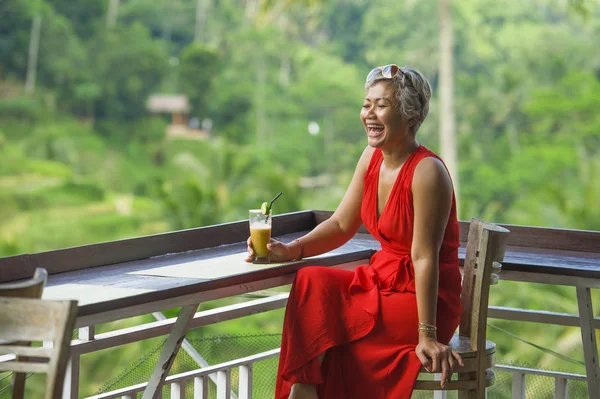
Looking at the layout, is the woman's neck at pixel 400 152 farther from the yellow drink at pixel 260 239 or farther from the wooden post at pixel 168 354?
the wooden post at pixel 168 354

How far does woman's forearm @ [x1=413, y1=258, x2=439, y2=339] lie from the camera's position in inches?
89.6

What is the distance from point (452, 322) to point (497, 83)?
18.4 meters

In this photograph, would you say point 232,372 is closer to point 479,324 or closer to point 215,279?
point 215,279

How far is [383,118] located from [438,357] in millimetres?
652

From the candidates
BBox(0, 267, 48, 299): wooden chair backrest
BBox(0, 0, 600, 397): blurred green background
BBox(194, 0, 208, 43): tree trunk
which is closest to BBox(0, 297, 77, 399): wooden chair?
BBox(0, 267, 48, 299): wooden chair backrest

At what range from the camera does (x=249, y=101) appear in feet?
73.1

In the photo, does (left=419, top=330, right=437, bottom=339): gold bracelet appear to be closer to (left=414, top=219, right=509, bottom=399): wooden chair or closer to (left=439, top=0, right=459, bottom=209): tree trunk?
(left=414, top=219, right=509, bottom=399): wooden chair

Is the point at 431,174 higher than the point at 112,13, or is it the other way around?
the point at 112,13

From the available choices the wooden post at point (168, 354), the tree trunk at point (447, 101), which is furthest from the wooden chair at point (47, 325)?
the tree trunk at point (447, 101)

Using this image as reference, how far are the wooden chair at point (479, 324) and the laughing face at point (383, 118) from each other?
1.08ft

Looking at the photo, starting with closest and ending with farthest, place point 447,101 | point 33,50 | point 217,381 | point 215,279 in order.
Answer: point 215,279 → point 217,381 → point 447,101 → point 33,50

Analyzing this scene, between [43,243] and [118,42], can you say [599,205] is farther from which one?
[118,42]

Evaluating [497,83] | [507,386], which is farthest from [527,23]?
[507,386]

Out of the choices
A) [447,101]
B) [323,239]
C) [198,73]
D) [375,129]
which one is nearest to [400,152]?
[375,129]
